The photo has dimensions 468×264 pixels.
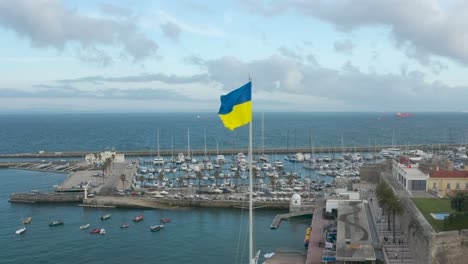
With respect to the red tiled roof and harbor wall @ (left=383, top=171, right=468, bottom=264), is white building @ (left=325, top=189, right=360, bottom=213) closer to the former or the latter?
the red tiled roof

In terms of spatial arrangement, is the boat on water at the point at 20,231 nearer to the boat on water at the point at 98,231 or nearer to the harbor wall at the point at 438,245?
the boat on water at the point at 98,231

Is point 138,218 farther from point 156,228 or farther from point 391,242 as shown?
point 391,242

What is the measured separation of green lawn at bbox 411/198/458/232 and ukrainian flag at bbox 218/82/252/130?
17.9 m

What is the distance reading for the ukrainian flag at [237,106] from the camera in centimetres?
1266

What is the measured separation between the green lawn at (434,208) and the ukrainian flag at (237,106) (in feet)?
58.6

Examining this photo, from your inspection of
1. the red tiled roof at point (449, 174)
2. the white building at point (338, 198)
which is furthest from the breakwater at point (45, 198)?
the red tiled roof at point (449, 174)

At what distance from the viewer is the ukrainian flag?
12.7 metres

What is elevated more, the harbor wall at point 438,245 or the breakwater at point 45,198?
the harbor wall at point 438,245

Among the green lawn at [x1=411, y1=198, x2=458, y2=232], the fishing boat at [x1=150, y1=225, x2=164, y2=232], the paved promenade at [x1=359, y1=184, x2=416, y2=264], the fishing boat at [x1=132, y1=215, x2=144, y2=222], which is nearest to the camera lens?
the green lawn at [x1=411, y1=198, x2=458, y2=232]

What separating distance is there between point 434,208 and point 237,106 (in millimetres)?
23642

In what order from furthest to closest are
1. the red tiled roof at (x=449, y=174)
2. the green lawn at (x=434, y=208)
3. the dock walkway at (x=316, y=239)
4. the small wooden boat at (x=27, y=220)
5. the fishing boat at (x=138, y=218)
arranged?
the fishing boat at (x=138, y=218) < the small wooden boat at (x=27, y=220) < the red tiled roof at (x=449, y=174) < the dock walkway at (x=316, y=239) < the green lawn at (x=434, y=208)

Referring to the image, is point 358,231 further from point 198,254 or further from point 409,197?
point 198,254

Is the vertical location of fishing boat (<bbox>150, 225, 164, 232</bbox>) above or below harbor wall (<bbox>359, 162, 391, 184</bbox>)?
below

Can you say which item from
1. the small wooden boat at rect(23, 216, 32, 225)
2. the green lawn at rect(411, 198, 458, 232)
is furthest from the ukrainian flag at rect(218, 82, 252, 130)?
the small wooden boat at rect(23, 216, 32, 225)
